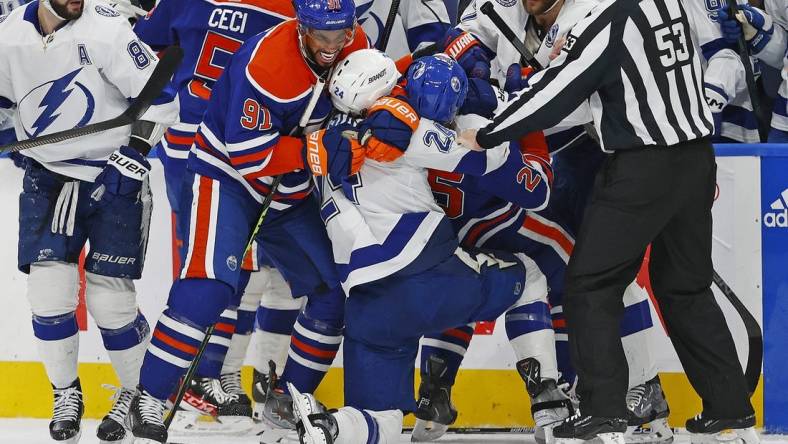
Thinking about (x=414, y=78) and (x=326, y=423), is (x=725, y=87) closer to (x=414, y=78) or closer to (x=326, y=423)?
(x=414, y=78)

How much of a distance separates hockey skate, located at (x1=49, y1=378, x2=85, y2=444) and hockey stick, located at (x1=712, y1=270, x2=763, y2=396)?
76.7 inches

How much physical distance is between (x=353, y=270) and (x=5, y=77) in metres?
1.21

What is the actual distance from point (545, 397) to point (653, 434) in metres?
0.47

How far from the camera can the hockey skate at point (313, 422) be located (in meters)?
3.09

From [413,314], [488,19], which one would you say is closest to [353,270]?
[413,314]

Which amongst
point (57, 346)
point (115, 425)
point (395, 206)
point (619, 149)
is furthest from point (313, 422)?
point (619, 149)

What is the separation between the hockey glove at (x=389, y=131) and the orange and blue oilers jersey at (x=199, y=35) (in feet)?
2.63

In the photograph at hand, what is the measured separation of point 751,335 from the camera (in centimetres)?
385

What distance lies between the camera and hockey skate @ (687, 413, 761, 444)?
11.2 ft

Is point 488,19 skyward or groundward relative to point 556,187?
skyward

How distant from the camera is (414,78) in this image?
10.8 ft

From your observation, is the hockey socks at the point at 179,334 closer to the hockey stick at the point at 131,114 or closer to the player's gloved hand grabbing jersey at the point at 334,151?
the player's gloved hand grabbing jersey at the point at 334,151

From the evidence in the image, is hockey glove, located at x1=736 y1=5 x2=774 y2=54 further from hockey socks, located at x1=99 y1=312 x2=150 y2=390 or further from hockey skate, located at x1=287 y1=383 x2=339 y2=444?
hockey socks, located at x1=99 y1=312 x2=150 y2=390

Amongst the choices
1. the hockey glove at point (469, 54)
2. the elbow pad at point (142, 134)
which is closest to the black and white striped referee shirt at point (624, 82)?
the hockey glove at point (469, 54)
